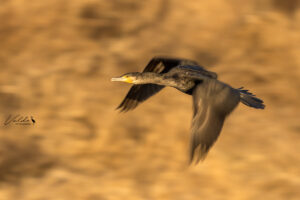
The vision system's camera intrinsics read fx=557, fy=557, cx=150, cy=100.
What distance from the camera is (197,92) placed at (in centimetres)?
551

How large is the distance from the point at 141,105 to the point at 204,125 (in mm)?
3715

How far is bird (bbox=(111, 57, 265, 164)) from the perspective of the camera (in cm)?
510

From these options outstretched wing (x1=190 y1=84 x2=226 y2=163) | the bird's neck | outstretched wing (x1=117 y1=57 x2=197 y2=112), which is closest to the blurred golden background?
outstretched wing (x1=117 y1=57 x2=197 y2=112)

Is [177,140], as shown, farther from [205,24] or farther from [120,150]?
[205,24]

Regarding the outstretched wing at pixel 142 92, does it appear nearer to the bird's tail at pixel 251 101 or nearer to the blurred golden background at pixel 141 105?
the bird's tail at pixel 251 101

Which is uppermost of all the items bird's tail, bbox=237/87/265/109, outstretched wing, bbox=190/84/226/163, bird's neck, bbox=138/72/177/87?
bird's neck, bbox=138/72/177/87

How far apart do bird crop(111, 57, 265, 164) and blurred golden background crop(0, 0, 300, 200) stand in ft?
5.65

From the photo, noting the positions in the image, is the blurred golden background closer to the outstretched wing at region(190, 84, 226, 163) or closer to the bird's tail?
the bird's tail

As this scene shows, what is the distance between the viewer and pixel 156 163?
25.9ft

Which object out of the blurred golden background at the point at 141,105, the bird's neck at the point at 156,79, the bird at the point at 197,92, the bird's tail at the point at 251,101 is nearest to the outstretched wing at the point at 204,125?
the bird at the point at 197,92

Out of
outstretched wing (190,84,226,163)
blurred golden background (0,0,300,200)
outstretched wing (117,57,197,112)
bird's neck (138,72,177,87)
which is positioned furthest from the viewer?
blurred golden background (0,0,300,200)

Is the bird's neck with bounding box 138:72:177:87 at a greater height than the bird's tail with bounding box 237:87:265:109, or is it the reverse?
the bird's neck with bounding box 138:72:177:87

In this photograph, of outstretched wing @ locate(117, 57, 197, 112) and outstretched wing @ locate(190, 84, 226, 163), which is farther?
outstretched wing @ locate(117, 57, 197, 112)

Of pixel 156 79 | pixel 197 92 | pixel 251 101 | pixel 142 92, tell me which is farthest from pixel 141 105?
pixel 197 92
